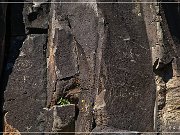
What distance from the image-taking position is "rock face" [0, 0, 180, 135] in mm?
3715

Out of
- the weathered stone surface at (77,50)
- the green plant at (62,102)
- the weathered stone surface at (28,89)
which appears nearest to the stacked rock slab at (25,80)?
→ the weathered stone surface at (28,89)

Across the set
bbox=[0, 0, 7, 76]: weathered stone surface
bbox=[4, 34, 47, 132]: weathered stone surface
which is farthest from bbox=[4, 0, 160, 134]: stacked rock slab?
bbox=[0, 0, 7, 76]: weathered stone surface

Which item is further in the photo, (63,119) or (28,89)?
(28,89)

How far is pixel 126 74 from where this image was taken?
12.5 feet

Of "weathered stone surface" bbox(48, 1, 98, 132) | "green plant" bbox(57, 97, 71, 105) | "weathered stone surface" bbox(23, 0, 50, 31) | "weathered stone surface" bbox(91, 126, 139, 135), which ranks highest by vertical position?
"weathered stone surface" bbox(23, 0, 50, 31)

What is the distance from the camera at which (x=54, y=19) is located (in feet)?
14.6

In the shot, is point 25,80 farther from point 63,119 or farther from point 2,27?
point 63,119

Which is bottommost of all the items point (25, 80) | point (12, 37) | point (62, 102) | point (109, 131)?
point (109, 131)

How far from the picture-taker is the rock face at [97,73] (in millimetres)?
3715

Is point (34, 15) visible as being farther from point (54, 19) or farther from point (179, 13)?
point (179, 13)

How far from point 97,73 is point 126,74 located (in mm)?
231

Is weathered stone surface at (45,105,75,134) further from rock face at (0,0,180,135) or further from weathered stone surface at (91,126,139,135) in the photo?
weathered stone surface at (91,126,139,135)

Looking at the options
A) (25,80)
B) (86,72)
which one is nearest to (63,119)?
(86,72)

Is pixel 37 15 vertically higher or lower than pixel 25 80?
higher
